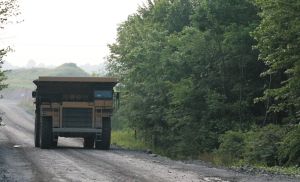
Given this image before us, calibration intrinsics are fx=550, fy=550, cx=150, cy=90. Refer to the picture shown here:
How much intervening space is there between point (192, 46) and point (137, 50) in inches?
288

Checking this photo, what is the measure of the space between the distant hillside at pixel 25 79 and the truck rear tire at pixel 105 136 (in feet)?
249

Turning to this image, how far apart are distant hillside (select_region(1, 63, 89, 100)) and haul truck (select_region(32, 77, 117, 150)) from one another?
76.0m

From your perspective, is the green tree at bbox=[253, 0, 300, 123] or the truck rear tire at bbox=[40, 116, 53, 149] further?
the truck rear tire at bbox=[40, 116, 53, 149]

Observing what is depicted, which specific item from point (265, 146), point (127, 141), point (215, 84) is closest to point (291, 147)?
point (265, 146)

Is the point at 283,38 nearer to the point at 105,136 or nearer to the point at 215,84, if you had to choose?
the point at 215,84

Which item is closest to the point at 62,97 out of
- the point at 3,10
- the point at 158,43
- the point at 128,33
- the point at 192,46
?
the point at 3,10

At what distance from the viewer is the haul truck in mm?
23031

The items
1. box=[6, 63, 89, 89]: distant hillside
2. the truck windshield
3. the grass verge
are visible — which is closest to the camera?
the truck windshield

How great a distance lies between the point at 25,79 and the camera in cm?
15112

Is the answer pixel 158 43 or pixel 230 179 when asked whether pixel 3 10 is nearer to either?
pixel 158 43

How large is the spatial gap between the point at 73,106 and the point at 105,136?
1892 mm

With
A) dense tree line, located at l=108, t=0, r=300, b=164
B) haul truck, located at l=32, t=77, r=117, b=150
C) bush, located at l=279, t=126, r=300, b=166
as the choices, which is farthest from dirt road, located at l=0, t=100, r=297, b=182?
dense tree line, located at l=108, t=0, r=300, b=164

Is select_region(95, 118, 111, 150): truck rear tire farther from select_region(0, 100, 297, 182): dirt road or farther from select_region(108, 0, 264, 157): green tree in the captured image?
select_region(0, 100, 297, 182): dirt road

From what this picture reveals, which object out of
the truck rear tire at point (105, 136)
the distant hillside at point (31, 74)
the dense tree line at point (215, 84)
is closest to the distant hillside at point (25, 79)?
the distant hillside at point (31, 74)
